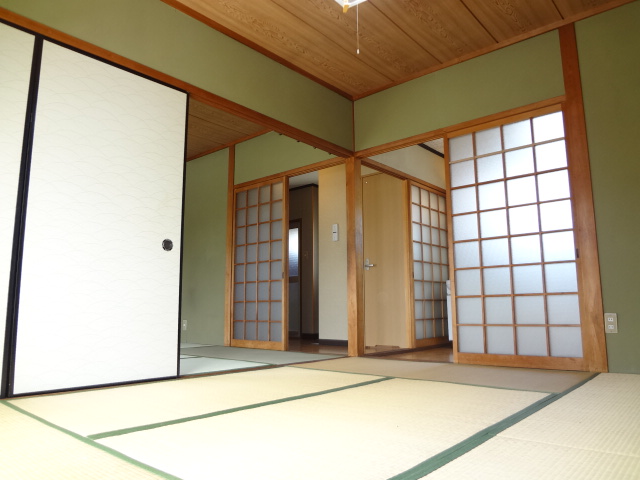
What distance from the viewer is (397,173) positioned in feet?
17.2

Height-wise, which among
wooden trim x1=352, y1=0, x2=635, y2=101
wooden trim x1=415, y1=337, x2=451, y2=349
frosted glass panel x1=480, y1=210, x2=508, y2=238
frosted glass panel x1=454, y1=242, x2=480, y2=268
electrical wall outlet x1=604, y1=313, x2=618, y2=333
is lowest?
wooden trim x1=415, y1=337, x2=451, y2=349

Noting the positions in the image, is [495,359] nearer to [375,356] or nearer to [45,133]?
→ [375,356]

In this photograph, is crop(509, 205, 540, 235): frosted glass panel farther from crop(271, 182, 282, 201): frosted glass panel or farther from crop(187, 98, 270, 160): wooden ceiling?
crop(187, 98, 270, 160): wooden ceiling

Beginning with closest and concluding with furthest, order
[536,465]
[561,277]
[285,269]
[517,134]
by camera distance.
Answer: [536,465], [561,277], [517,134], [285,269]

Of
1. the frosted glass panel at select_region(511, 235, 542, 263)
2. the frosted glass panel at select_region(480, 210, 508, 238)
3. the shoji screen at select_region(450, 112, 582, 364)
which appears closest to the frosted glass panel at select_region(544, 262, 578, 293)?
the shoji screen at select_region(450, 112, 582, 364)

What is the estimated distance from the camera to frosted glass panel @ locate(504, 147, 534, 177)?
139 inches

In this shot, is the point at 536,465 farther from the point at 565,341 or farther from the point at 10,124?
the point at 10,124

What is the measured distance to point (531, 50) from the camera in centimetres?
353

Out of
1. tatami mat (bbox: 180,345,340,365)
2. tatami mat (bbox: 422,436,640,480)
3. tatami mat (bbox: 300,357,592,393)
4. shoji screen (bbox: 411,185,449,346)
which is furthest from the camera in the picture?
shoji screen (bbox: 411,185,449,346)

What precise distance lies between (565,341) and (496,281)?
65cm

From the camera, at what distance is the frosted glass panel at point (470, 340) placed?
362 cm

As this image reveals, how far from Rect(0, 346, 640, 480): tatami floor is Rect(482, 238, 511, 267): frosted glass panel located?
1110 millimetres

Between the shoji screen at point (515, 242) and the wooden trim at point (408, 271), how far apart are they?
1461 millimetres

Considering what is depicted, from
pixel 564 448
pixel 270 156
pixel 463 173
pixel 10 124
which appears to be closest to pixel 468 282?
pixel 463 173
